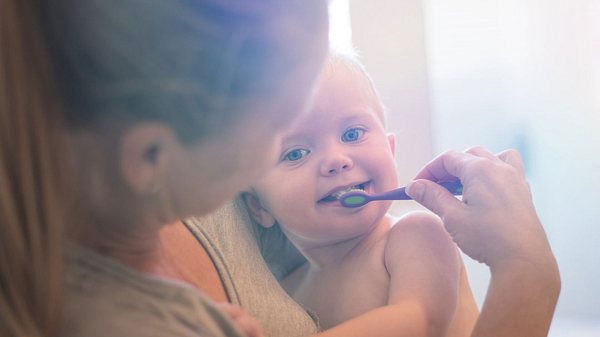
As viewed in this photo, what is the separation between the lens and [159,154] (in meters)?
0.38

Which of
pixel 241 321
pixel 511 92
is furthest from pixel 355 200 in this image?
pixel 511 92

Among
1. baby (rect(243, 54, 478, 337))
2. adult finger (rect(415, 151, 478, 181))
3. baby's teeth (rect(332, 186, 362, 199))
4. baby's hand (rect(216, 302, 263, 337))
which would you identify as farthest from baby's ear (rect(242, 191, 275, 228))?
baby's hand (rect(216, 302, 263, 337))

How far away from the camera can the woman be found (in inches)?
13.3

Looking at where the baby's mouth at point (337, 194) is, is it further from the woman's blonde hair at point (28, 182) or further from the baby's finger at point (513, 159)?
the woman's blonde hair at point (28, 182)

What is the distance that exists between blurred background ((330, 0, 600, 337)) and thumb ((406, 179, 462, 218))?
1.49ft

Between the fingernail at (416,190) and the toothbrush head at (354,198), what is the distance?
0.26 ft

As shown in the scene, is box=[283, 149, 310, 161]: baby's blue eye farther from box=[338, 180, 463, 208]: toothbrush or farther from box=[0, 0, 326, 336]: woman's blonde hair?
box=[0, 0, 326, 336]: woman's blonde hair

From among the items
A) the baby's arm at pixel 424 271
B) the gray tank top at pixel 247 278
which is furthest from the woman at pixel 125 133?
the baby's arm at pixel 424 271

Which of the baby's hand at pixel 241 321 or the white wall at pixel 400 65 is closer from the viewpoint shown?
the baby's hand at pixel 241 321

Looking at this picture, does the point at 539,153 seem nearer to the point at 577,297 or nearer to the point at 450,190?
the point at 577,297

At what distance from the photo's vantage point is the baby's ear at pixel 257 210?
0.87 m

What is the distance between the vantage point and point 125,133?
363 mm

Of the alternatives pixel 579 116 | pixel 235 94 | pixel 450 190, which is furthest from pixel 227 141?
pixel 579 116

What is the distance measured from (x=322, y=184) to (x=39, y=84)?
49 cm
